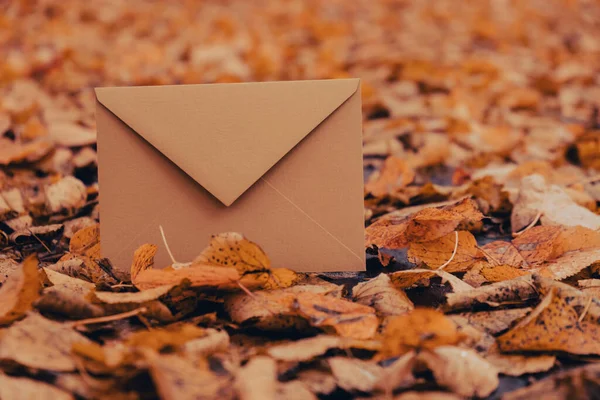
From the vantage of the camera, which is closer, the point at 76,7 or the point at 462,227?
the point at 462,227

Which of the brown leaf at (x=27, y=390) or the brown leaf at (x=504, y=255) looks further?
the brown leaf at (x=504, y=255)

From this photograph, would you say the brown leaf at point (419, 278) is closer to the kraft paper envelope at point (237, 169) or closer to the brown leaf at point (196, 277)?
the kraft paper envelope at point (237, 169)

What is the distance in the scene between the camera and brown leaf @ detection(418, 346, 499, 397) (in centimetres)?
61

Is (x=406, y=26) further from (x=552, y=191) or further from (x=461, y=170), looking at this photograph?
(x=552, y=191)

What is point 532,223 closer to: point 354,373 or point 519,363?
point 519,363

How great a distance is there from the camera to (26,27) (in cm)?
327

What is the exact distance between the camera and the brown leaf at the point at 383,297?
2.59 ft

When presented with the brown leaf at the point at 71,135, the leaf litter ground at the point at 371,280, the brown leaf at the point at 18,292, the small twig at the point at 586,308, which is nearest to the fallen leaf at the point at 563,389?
the leaf litter ground at the point at 371,280

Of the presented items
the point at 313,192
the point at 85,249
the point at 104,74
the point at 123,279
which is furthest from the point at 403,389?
the point at 104,74

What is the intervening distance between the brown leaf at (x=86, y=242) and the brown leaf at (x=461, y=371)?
24.6 inches

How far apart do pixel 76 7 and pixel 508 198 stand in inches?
131

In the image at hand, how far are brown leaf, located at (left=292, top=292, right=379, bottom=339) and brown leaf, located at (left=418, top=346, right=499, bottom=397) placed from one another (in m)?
0.10

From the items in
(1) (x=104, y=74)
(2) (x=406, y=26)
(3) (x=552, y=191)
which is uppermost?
(2) (x=406, y=26)

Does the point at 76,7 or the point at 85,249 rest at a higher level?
the point at 76,7
